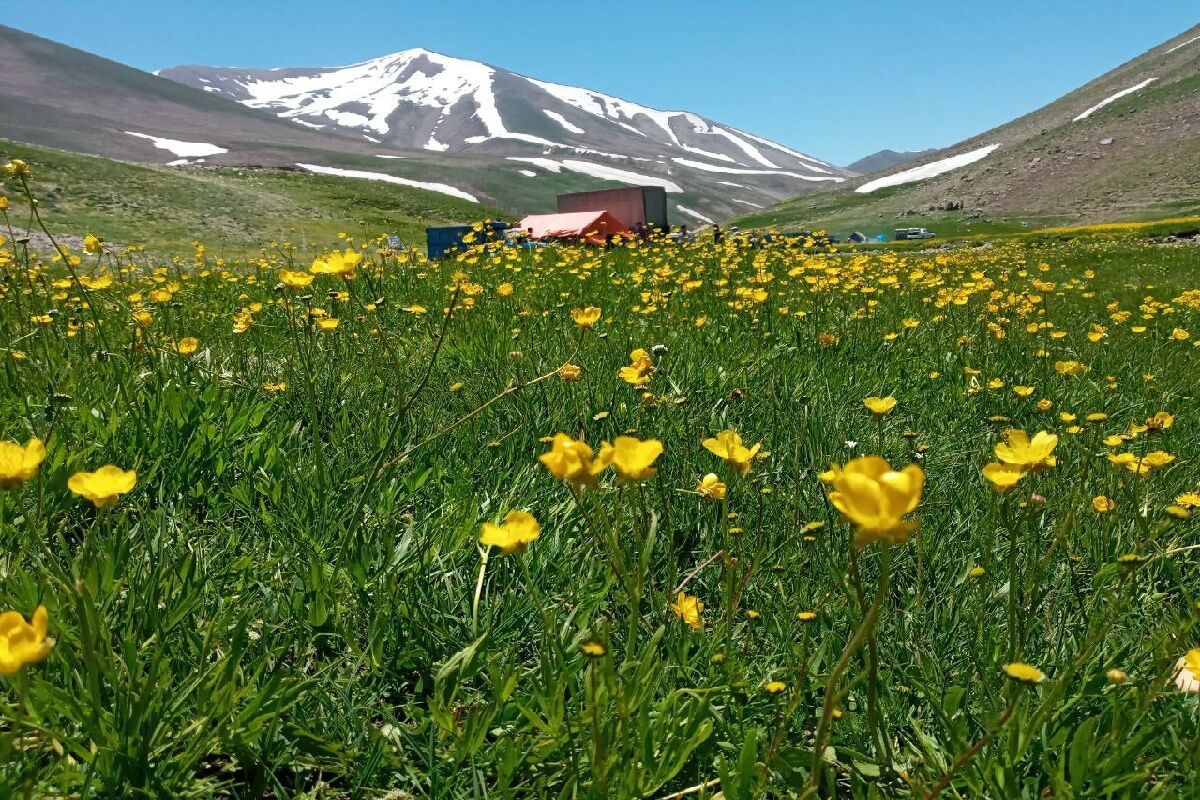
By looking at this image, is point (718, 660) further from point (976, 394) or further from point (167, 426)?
point (976, 394)

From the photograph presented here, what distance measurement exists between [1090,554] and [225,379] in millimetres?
2773

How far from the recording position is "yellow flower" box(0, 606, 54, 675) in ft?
2.49

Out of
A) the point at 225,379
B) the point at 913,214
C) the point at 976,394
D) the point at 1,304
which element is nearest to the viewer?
the point at 225,379

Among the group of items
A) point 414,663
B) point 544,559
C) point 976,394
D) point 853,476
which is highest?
point 853,476

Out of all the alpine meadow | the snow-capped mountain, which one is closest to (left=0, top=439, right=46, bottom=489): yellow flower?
the alpine meadow

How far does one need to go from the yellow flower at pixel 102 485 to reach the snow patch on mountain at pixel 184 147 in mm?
87399

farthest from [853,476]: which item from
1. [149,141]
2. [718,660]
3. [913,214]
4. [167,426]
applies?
[149,141]

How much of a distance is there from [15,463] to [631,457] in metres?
0.87

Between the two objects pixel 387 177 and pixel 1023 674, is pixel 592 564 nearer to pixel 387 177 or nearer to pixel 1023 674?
pixel 1023 674

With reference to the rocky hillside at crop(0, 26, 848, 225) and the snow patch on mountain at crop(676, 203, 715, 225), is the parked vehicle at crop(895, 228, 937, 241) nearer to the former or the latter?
the rocky hillside at crop(0, 26, 848, 225)

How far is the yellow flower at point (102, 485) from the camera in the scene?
1.04 meters

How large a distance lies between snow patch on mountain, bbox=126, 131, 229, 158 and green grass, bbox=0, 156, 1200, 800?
86.4 metres

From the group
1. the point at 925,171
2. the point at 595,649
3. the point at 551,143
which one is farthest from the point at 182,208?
the point at 551,143

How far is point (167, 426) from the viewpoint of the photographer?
2.10 meters
